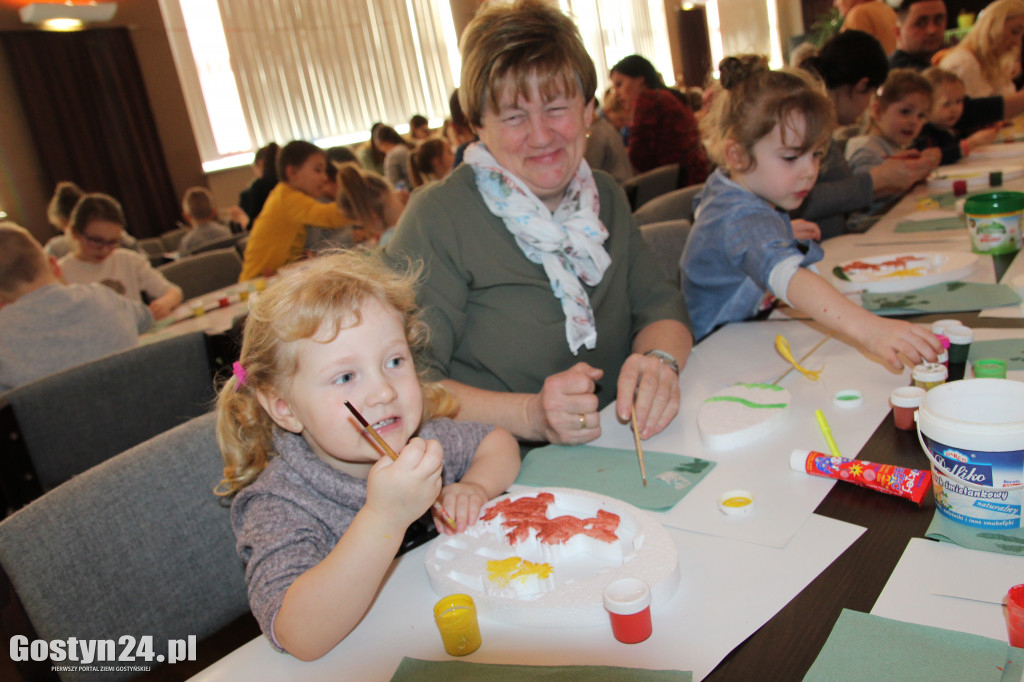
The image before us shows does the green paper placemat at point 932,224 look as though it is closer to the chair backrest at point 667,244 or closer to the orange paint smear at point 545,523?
the chair backrest at point 667,244

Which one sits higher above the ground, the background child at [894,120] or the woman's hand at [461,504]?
the background child at [894,120]

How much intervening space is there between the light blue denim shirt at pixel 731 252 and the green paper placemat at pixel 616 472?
2.15 feet

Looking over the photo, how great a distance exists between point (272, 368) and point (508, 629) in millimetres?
523

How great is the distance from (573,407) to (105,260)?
3657 millimetres

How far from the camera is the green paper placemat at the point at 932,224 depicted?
2.15 meters

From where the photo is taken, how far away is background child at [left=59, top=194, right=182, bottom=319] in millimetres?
3736

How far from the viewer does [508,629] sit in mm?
788

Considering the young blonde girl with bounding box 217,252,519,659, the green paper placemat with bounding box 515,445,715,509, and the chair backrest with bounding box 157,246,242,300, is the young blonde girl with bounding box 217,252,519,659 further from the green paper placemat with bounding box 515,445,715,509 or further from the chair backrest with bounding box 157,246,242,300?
the chair backrest with bounding box 157,246,242,300

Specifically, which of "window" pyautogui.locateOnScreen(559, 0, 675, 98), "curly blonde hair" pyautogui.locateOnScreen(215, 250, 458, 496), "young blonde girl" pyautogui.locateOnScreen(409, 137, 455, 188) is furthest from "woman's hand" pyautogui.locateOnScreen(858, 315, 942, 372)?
"window" pyautogui.locateOnScreen(559, 0, 675, 98)

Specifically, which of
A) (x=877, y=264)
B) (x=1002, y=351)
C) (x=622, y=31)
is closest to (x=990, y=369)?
(x=1002, y=351)

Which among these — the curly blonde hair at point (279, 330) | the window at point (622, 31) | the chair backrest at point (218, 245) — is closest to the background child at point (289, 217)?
the chair backrest at point (218, 245)

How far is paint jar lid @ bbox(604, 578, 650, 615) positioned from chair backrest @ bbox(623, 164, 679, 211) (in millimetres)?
2869

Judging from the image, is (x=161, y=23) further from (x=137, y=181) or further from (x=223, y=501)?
(x=223, y=501)

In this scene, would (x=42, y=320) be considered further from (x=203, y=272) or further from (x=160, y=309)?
(x=203, y=272)
